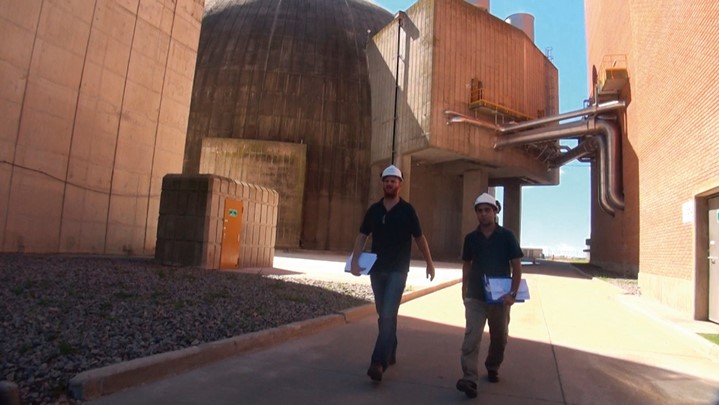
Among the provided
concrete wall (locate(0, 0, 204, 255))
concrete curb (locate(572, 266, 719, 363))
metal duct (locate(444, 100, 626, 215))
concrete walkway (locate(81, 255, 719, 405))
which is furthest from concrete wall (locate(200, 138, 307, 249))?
concrete walkway (locate(81, 255, 719, 405))

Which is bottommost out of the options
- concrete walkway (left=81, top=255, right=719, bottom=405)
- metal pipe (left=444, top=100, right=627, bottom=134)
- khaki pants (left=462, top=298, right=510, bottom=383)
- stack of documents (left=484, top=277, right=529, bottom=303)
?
concrete walkway (left=81, top=255, right=719, bottom=405)

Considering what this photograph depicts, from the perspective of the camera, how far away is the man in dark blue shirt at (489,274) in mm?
4527

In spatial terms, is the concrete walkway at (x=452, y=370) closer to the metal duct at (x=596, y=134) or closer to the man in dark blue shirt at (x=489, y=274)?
the man in dark blue shirt at (x=489, y=274)

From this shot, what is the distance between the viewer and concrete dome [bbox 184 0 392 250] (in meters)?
33.8

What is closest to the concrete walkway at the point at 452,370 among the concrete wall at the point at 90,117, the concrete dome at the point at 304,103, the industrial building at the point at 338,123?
the industrial building at the point at 338,123

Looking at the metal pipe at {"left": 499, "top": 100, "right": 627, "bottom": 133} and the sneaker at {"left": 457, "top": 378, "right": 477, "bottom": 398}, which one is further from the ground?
the metal pipe at {"left": 499, "top": 100, "right": 627, "bottom": 133}

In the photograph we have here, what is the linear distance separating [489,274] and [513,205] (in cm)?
3693

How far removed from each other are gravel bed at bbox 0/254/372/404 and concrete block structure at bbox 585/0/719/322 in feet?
21.5

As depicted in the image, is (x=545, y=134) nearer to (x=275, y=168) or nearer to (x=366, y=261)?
(x=275, y=168)

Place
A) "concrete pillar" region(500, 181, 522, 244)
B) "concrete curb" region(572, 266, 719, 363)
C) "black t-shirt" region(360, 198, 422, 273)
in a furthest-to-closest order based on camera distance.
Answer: "concrete pillar" region(500, 181, 522, 244) < "concrete curb" region(572, 266, 719, 363) < "black t-shirt" region(360, 198, 422, 273)

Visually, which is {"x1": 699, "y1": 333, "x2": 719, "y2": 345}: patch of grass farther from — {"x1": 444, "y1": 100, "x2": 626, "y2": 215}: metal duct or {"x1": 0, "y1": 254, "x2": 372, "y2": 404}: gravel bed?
{"x1": 444, "y1": 100, "x2": 626, "y2": 215}: metal duct

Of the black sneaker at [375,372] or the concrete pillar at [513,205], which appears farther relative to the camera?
the concrete pillar at [513,205]

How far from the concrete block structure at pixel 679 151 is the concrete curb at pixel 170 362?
7665 mm

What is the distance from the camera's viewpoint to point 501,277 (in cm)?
458
